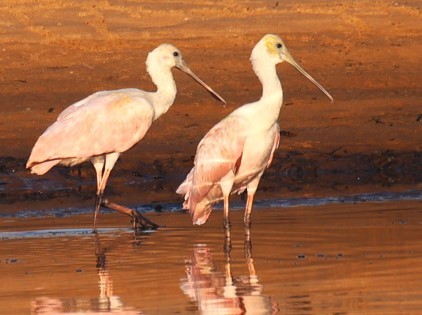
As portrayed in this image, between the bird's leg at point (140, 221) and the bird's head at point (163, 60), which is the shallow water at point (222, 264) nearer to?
the bird's leg at point (140, 221)

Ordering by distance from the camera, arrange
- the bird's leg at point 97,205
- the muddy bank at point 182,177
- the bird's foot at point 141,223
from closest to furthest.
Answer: the bird's foot at point 141,223 < the bird's leg at point 97,205 < the muddy bank at point 182,177

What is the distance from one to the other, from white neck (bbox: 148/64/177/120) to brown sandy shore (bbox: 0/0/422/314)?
3.54 ft

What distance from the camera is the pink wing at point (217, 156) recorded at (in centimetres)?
1270

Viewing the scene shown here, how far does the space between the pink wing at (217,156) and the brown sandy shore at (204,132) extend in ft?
1.40

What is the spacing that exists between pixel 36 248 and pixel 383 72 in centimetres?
985

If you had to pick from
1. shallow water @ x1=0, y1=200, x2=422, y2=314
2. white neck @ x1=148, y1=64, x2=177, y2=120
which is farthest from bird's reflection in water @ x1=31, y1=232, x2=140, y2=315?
white neck @ x1=148, y1=64, x2=177, y2=120

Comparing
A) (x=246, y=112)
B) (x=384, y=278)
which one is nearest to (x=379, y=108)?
(x=246, y=112)

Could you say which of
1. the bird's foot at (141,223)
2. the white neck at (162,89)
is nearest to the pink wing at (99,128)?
the white neck at (162,89)

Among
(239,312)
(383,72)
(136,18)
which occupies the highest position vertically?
(136,18)

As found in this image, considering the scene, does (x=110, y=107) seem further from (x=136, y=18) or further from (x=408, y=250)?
(x=136, y=18)

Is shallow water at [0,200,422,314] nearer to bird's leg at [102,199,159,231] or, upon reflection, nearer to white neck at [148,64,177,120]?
bird's leg at [102,199,159,231]

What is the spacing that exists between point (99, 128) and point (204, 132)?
405 centimetres

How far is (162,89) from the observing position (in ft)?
48.0

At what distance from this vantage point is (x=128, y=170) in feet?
55.7
